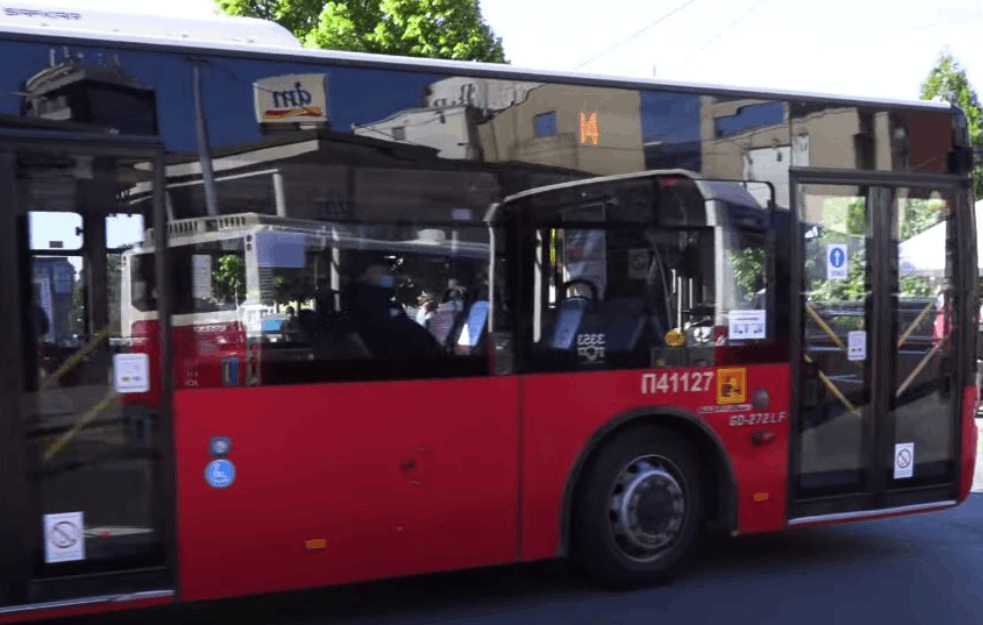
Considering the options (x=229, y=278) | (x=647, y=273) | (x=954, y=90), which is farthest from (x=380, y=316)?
(x=954, y=90)

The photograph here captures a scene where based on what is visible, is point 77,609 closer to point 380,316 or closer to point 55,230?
point 55,230

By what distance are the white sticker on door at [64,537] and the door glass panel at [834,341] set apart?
4.19 meters

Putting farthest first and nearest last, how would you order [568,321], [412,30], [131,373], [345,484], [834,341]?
[412,30] → [834,341] → [568,321] → [345,484] → [131,373]

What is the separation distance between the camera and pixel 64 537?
16.4 ft

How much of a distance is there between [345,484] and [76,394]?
1.35 metres

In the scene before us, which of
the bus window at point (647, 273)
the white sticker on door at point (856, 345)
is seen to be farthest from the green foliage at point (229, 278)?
the white sticker on door at point (856, 345)

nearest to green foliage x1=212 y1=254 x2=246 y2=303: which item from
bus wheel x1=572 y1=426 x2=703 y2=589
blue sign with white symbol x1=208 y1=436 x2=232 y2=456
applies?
blue sign with white symbol x1=208 y1=436 x2=232 y2=456

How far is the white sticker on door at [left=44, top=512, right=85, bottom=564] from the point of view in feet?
16.3

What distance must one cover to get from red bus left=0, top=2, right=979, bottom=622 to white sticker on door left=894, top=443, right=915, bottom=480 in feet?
0.29

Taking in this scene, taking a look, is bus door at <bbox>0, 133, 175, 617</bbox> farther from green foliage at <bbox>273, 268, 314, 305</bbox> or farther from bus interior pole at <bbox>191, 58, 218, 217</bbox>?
green foliage at <bbox>273, 268, 314, 305</bbox>

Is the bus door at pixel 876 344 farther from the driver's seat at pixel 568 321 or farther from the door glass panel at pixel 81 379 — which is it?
the door glass panel at pixel 81 379

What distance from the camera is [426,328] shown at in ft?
18.8

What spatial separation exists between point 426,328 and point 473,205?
2.31 feet

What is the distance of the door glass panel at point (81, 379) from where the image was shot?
493 cm
